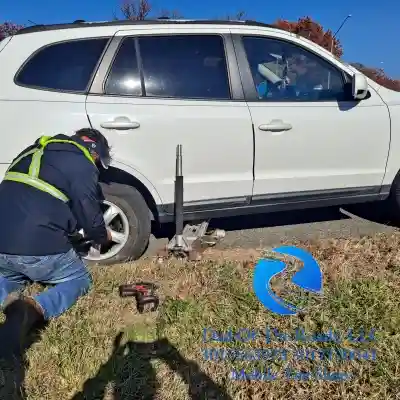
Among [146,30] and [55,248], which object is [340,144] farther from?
[55,248]

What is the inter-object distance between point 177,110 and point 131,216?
908 mm

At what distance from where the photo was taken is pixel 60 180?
2703mm

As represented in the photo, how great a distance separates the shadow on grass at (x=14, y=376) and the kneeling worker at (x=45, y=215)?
80mm

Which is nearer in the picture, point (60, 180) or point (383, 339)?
point (383, 339)

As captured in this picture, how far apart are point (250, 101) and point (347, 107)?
86cm

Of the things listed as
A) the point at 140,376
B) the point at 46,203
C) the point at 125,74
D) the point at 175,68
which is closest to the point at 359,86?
the point at 175,68

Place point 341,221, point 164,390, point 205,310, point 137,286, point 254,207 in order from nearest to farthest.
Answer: point 164,390 → point 205,310 → point 137,286 → point 254,207 → point 341,221

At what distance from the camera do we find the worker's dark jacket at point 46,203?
8.77 ft

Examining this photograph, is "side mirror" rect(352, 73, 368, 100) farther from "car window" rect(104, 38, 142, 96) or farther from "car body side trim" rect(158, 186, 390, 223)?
"car window" rect(104, 38, 142, 96)

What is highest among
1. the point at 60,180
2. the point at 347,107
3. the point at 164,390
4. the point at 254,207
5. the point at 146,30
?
the point at 146,30

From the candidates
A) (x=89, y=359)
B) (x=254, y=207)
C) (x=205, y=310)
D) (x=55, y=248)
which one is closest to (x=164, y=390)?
(x=89, y=359)

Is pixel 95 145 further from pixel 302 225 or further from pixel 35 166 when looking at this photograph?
pixel 302 225

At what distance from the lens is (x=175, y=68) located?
3523 millimetres

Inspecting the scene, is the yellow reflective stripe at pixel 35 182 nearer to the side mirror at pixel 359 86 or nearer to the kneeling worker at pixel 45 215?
the kneeling worker at pixel 45 215
